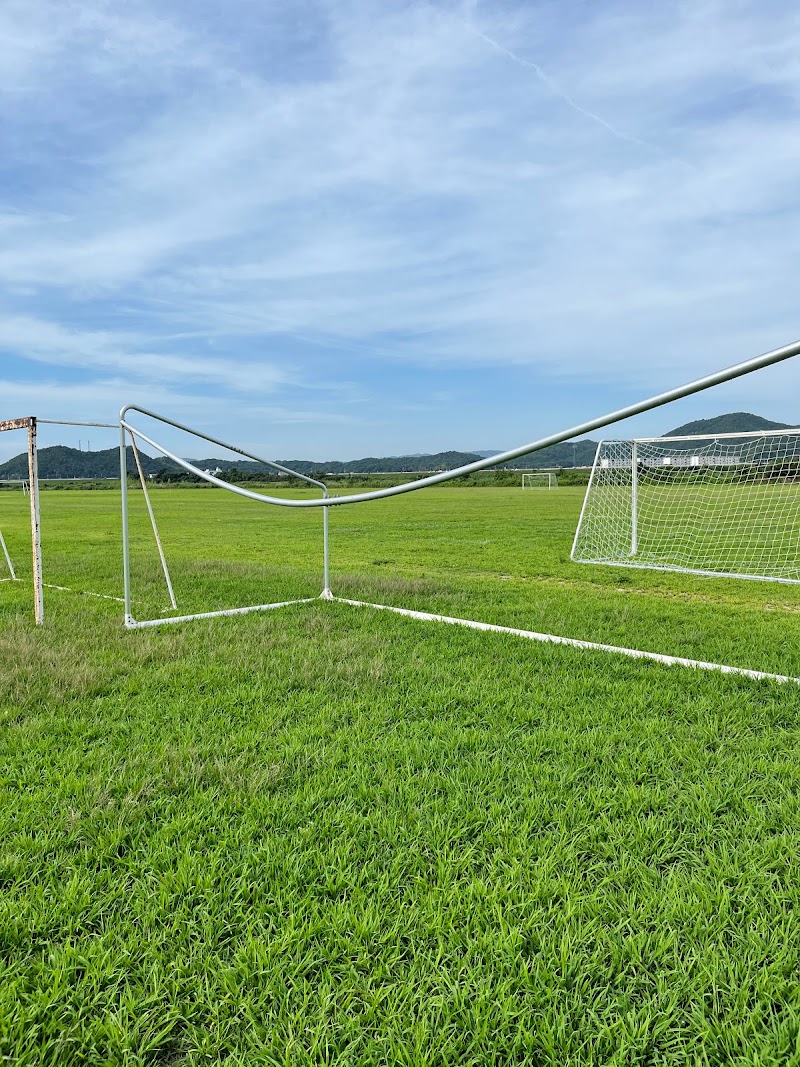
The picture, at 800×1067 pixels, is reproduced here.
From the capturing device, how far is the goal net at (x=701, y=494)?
10.0m

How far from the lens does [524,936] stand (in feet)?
6.02

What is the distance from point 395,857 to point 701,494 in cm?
1485

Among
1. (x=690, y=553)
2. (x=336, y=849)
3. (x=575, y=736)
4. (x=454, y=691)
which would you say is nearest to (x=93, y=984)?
(x=336, y=849)

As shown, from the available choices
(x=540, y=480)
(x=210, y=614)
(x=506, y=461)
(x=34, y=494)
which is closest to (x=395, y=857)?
(x=506, y=461)

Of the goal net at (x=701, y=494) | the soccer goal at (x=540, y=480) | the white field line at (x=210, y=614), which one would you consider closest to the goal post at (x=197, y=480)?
the white field line at (x=210, y=614)

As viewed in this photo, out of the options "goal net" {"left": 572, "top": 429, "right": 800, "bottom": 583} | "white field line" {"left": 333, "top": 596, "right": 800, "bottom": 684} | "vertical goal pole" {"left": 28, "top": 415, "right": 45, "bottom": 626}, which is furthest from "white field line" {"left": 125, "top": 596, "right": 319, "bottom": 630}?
"goal net" {"left": 572, "top": 429, "right": 800, "bottom": 583}

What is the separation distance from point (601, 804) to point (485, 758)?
57 centimetres

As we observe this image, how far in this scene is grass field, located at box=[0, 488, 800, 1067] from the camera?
5.15 feet

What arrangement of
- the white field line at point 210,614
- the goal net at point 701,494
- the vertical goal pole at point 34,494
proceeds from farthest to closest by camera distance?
1. the goal net at point 701,494
2. the vertical goal pole at point 34,494
3. the white field line at point 210,614

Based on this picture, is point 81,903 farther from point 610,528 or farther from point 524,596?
point 610,528

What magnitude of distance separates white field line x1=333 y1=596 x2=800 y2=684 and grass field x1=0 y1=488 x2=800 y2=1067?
180mm

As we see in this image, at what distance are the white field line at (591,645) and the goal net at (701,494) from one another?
4160mm

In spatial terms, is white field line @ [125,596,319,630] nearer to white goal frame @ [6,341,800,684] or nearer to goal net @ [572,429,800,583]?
white goal frame @ [6,341,800,684]

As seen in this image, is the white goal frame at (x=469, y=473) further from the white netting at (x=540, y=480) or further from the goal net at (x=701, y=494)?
the white netting at (x=540, y=480)
